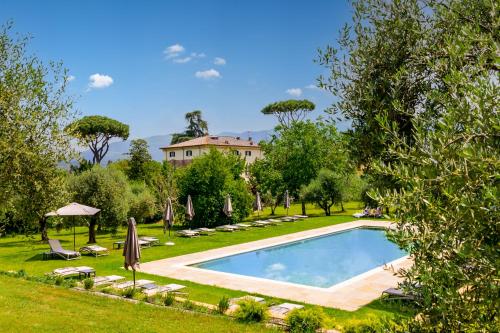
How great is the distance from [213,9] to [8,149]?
14.6 meters

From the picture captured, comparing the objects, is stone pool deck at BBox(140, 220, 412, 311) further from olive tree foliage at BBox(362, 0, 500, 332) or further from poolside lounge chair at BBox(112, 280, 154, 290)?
olive tree foliage at BBox(362, 0, 500, 332)

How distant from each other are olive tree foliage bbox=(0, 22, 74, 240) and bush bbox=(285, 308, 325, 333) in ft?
23.1

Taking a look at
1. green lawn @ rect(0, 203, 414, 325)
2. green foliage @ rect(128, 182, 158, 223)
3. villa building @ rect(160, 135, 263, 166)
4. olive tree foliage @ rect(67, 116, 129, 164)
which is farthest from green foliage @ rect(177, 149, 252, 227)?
villa building @ rect(160, 135, 263, 166)

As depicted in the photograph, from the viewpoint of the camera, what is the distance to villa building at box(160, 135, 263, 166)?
276 ft

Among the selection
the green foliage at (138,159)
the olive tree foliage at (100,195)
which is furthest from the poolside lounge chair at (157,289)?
the green foliage at (138,159)

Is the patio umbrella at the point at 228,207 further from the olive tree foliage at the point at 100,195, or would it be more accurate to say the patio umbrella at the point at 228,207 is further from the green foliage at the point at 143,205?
the olive tree foliage at the point at 100,195

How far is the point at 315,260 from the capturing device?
86.1 ft

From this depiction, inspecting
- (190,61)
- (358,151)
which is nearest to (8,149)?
(358,151)

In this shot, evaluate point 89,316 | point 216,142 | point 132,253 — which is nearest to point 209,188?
point 132,253

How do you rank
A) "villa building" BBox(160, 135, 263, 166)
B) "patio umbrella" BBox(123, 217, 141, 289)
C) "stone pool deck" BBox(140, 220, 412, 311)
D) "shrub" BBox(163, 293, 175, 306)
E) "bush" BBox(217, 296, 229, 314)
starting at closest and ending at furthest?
"bush" BBox(217, 296, 229, 314) < "shrub" BBox(163, 293, 175, 306) < "stone pool deck" BBox(140, 220, 412, 311) < "patio umbrella" BBox(123, 217, 141, 289) < "villa building" BBox(160, 135, 263, 166)

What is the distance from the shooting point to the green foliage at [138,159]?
57688mm

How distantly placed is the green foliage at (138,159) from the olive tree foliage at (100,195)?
26.1m

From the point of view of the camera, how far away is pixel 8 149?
11.0m

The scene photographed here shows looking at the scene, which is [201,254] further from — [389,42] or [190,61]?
[190,61]
